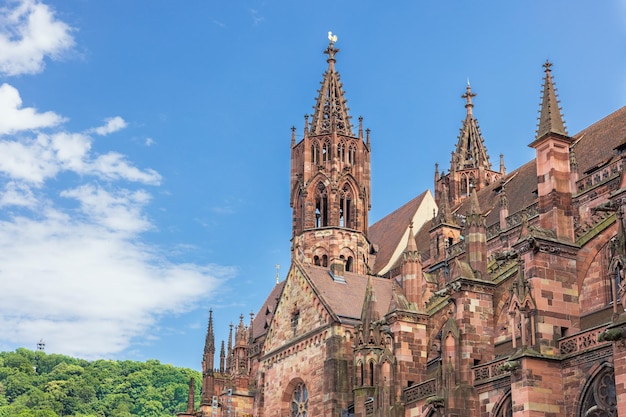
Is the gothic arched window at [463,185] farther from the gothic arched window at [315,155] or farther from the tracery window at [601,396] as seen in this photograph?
the tracery window at [601,396]

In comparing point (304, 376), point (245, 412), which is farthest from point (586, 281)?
point (245, 412)

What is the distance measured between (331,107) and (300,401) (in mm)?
22284

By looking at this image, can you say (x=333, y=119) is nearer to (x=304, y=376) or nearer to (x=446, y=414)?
(x=304, y=376)

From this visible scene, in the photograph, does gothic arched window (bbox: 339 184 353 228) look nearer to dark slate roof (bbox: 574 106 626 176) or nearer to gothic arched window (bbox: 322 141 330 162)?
gothic arched window (bbox: 322 141 330 162)

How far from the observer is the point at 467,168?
69250 millimetres

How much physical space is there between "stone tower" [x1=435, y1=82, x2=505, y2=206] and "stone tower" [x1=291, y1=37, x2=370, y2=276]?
751 centimetres

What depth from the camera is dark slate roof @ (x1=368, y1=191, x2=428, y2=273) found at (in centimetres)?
6350

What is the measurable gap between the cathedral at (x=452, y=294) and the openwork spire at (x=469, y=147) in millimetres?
104

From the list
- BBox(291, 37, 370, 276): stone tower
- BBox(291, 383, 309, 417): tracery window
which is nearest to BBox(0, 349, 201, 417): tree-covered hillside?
BBox(291, 37, 370, 276): stone tower

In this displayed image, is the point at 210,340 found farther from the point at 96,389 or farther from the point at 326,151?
the point at 96,389

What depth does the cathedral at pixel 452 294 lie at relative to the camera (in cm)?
2948

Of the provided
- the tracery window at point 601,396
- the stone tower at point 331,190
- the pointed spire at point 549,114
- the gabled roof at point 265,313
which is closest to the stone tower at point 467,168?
the stone tower at point 331,190

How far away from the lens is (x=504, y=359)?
1286 inches

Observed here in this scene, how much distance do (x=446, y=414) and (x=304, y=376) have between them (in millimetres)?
15384
